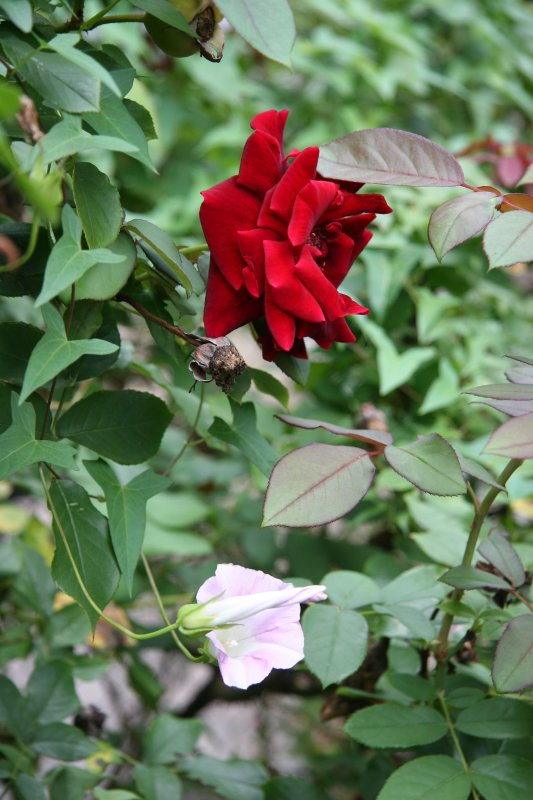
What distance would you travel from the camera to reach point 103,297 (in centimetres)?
46

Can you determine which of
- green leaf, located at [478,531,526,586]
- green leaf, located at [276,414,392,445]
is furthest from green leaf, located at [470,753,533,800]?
green leaf, located at [276,414,392,445]

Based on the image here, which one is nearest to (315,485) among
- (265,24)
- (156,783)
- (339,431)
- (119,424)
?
(339,431)

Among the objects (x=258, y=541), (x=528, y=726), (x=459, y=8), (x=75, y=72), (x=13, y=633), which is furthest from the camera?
(x=459, y=8)

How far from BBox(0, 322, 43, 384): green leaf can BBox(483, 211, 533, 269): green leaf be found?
27cm

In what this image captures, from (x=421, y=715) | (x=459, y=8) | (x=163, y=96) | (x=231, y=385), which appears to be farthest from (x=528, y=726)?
(x=459, y=8)

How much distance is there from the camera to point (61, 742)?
67 centimetres

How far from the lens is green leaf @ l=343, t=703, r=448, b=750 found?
1.81 ft

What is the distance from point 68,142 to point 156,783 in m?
0.51

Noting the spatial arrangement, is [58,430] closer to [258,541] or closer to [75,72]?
[75,72]

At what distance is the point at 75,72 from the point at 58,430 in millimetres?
220

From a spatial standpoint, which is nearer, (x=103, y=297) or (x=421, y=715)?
(x=103, y=297)

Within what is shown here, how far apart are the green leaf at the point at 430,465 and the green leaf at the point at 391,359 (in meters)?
0.43

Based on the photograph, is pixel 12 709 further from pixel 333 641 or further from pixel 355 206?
pixel 355 206

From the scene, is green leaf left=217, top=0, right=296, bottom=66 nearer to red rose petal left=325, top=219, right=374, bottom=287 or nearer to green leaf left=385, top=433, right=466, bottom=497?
red rose petal left=325, top=219, right=374, bottom=287
